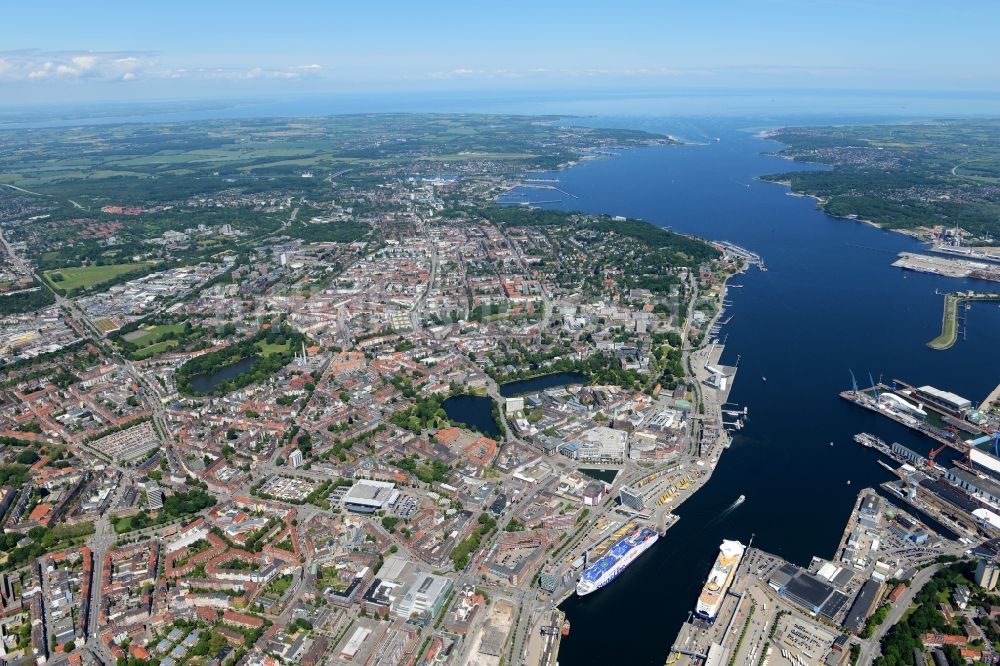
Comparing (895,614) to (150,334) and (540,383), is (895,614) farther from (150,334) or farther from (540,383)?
(150,334)

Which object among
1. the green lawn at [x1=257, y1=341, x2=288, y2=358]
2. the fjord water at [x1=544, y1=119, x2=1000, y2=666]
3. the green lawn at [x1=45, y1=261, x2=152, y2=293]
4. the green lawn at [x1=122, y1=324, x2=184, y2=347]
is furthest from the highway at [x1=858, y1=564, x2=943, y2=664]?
the green lawn at [x1=45, y1=261, x2=152, y2=293]

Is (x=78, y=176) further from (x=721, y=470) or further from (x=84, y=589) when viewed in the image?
(x=721, y=470)

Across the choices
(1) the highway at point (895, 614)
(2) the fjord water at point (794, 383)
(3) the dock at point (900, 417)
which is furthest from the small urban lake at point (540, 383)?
(1) the highway at point (895, 614)

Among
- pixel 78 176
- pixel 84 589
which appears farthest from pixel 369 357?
pixel 78 176

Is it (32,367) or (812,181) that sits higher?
(812,181)

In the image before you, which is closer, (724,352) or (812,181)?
(724,352)

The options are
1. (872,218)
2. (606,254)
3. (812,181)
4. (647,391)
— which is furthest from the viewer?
(812,181)

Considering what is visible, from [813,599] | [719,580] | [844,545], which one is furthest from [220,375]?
[844,545]
